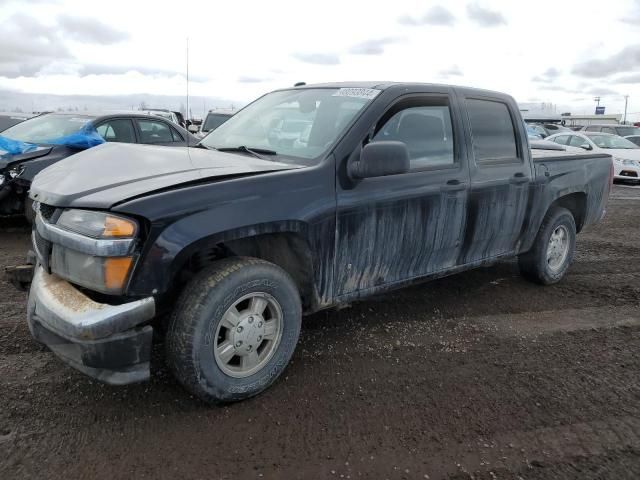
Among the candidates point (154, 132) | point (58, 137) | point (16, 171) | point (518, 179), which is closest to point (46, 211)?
point (518, 179)

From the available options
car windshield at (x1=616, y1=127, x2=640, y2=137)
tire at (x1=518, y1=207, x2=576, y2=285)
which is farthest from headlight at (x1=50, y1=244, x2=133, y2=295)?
car windshield at (x1=616, y1=127, x2=640, y2=137)

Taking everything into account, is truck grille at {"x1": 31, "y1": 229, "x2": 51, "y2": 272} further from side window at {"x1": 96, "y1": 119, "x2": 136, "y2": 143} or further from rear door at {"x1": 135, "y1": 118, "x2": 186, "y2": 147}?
rear door at {"x1": 135, "y1": 118, "x2": 186, "y2": 147}

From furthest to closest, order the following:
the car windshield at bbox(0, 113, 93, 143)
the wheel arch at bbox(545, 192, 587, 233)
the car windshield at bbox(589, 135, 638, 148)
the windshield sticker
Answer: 1. the car windshield at bbox(589, 135, 638, 148)
2. the car windshield at bbox(0, 113, 93, 143)
3. the wheel arch at bbox(545, 192, 587, 233)
4. the windshield sticker

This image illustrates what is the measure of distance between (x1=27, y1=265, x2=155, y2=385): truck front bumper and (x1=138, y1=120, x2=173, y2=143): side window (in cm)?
579

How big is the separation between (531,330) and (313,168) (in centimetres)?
228

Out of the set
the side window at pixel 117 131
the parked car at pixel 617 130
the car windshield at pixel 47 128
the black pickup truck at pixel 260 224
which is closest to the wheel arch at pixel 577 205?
the black pickup truck at pixel 260 224

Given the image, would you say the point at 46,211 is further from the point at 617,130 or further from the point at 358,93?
the point at 617,130

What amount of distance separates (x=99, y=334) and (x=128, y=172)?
953 millimetres

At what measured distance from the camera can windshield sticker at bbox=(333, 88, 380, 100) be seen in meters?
3.63

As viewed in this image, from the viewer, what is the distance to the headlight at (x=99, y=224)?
8.41ft

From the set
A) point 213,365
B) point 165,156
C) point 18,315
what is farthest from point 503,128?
point 18,315

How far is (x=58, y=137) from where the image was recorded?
23.4 ft

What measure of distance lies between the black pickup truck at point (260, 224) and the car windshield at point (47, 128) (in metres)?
4.00

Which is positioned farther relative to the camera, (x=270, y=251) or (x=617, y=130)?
(x=617, y=130)
